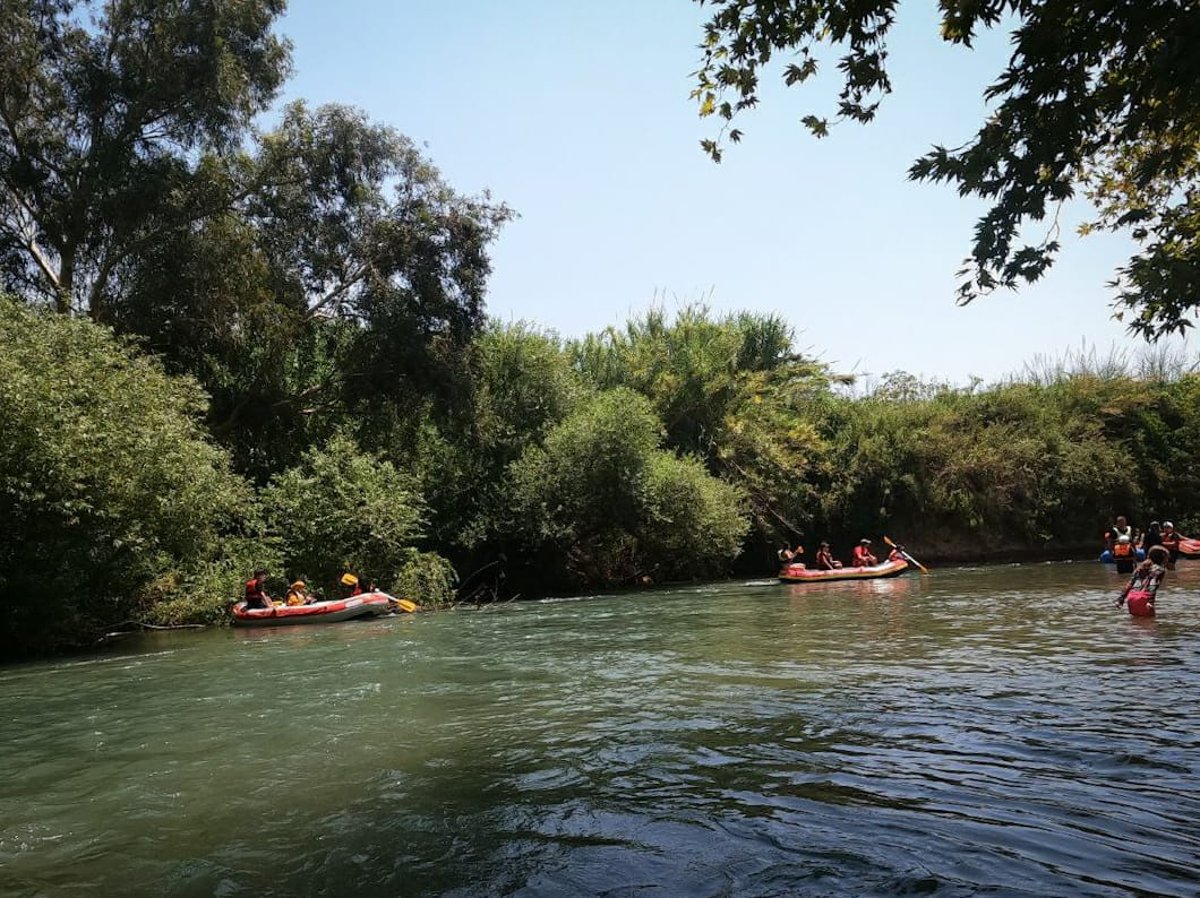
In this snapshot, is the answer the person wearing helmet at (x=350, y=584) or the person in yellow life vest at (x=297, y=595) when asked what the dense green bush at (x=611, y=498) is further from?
the person in yellow life vest at (x=297, y=595)

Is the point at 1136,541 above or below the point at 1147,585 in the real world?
above

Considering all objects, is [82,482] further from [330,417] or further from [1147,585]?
[1147,585]

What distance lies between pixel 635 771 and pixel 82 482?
1259cm

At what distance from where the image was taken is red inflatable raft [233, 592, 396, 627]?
768 inches

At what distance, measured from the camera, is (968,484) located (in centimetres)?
3609

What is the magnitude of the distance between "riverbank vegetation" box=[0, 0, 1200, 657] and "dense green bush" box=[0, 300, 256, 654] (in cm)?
7

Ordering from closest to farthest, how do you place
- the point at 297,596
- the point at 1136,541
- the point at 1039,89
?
the point at 1039,89 < the point at 297,596 < the point at 1136,541

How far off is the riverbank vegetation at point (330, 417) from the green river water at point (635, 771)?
480cm

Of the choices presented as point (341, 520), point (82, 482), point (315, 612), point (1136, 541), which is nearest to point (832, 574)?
point (1136, 541)

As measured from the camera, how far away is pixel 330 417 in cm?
2795

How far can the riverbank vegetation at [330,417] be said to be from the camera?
16.2m

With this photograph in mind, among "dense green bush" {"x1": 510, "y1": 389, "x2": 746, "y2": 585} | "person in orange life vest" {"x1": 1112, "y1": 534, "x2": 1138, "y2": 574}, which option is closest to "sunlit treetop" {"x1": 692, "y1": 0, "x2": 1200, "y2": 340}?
"person in orange life vest" {"x1": 1112, "y1": 534, "x2": 1138, "y2": 574}

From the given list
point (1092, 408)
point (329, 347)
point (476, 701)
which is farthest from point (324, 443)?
point (1092, 408)

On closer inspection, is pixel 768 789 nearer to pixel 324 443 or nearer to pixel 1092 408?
pixel 324 443
